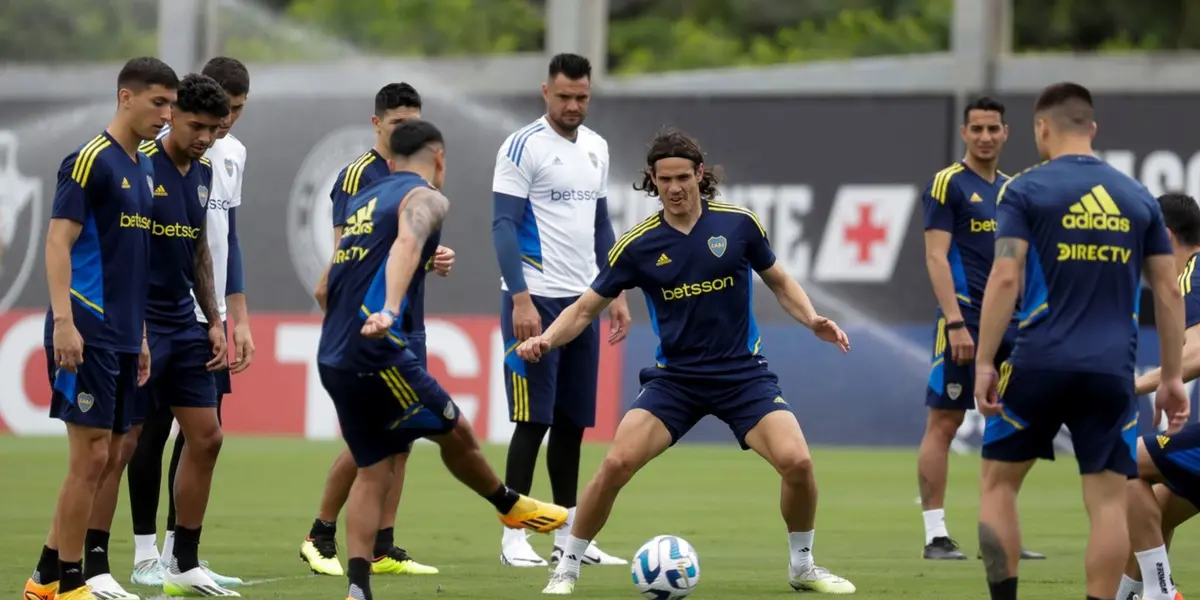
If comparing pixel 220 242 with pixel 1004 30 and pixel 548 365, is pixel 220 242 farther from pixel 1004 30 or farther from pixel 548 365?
pixel 1004 30

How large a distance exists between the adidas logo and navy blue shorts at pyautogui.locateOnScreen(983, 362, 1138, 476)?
20.6 inches

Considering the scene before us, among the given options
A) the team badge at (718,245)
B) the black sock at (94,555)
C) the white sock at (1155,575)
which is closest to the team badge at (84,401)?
the black sock at (94,555)

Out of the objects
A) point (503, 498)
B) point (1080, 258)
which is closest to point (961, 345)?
point (503, 498)

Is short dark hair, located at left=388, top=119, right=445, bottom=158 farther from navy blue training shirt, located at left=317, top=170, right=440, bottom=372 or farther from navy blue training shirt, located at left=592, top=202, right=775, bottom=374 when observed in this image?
navy blue training shirt, located at left=592, top=202, right=775, bottom=374

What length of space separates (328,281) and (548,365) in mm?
2439

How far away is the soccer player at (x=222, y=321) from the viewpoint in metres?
8.24

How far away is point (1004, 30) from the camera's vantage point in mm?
19984

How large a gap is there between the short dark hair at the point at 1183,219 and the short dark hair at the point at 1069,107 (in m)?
1.38

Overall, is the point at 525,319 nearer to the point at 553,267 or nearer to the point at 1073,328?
the point at 553,267

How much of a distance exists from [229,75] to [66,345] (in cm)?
193

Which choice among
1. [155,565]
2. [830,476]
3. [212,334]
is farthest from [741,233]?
[830,476]

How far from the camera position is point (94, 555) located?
304 inches

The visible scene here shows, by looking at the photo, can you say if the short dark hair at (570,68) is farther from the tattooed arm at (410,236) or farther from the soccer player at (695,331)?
the tattooed arm at (410,236)

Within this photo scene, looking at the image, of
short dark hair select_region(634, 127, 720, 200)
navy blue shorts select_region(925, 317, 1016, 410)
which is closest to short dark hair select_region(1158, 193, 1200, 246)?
short dark hair select_region(634, 127, 720, 200)
